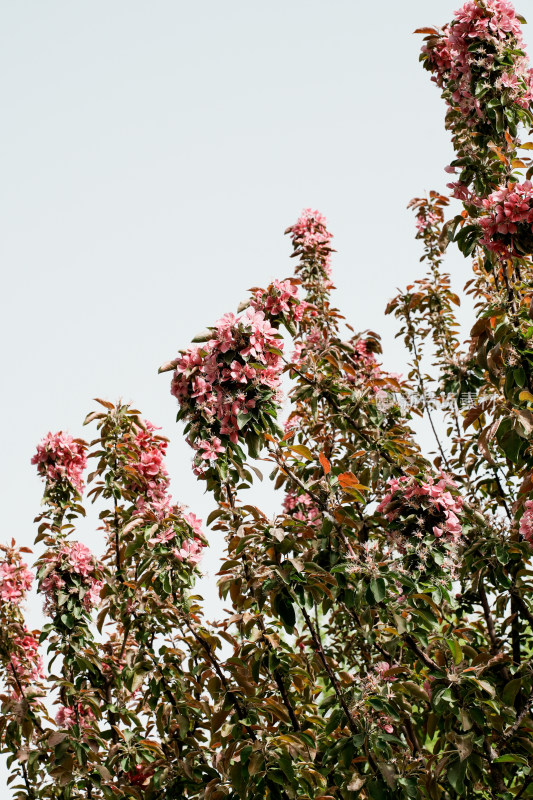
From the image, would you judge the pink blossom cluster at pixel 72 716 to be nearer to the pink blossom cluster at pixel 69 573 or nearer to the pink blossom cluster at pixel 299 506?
the pink blossom cluster at pixel 69 573

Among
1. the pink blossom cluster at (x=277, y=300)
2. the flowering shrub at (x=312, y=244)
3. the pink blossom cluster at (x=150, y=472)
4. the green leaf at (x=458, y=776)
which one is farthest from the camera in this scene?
the flowering shrub at (x=312, y=244)

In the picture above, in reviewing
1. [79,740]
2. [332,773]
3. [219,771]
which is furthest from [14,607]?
[332,773]

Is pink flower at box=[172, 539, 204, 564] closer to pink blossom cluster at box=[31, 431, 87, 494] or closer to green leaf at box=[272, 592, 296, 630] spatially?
green leaf at box=[272, 592, 296, 630]

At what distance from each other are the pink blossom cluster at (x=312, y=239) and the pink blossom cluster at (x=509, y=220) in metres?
2.59

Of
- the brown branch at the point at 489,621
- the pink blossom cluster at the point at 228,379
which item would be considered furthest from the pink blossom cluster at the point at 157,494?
the brown branch at the point at 489,621

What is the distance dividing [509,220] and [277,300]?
3.47 ft

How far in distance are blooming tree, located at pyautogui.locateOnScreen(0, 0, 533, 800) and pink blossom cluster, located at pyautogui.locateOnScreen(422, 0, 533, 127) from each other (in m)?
0.01

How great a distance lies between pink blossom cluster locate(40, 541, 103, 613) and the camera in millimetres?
4223

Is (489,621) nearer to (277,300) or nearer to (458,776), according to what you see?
(458,776)

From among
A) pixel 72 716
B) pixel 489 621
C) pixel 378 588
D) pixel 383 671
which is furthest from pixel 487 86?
pixel 72 716

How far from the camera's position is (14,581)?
15.3 ft

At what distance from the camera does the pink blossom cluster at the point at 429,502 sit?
3.51 m

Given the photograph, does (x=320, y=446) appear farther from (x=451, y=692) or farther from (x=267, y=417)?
(x=451, y=692)

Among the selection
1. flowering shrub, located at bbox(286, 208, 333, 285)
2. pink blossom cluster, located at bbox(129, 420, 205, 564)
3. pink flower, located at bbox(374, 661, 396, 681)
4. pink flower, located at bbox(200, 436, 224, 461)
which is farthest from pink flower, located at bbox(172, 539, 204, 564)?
flowering shrub, located at bbox(286, 208, 333, 285)
